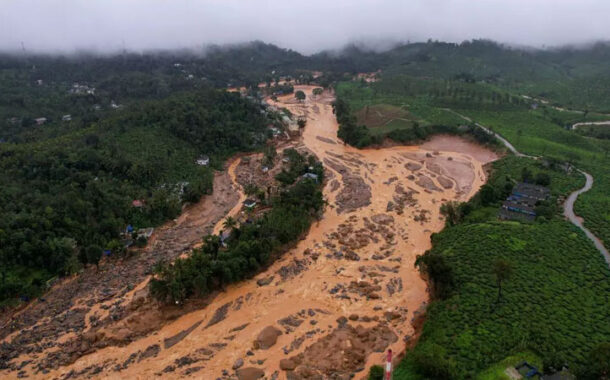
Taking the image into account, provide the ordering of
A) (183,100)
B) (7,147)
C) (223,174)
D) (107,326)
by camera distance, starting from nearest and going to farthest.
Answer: (107,326), (7,147), (223,174), (183,100)

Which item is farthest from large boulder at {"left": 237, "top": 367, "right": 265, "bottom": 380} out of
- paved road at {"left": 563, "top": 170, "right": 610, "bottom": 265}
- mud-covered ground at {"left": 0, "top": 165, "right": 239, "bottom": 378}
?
paved road at {"left": 563, "top": 170, "right": 610, "bottom": 265}

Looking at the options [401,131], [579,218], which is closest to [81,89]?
[401,131]

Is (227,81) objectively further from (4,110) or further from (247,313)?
(247,313)

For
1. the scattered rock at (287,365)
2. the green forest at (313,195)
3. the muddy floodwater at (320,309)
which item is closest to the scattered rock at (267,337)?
the muddy floodwater at (320,309)

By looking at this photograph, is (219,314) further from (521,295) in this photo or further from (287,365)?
(521,295)

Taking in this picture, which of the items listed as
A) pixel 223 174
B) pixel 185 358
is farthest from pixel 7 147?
pixel 185 358

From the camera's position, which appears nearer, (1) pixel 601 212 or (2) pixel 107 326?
(2) pixel 107 326

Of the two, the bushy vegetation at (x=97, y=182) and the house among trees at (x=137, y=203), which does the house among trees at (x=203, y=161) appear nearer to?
the bushy vegetation at (x=97, y=182)

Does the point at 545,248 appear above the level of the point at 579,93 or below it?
below
